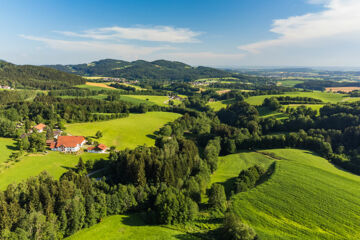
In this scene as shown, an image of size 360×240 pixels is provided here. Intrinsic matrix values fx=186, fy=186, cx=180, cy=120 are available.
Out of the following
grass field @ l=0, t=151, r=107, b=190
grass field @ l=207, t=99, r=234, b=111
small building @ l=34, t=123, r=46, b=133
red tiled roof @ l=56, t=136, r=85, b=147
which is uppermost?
grass field @ l=207, t=99, r=234, b=111

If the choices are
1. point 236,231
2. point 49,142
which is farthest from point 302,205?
point 49,142

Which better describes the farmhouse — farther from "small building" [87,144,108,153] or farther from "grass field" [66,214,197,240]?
"grass field" [66,214,197,240]

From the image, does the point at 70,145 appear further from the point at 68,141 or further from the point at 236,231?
the point at 236,231

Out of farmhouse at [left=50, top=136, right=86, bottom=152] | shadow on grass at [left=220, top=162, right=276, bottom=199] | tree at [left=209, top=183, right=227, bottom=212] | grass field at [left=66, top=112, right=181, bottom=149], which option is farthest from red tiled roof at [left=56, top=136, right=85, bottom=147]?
shadow on grass at [left=220, top=162, right=276, bottom=199]

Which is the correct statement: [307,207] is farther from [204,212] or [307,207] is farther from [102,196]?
[102,196]

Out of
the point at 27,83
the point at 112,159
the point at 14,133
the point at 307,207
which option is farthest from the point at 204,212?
the point at 27,83
